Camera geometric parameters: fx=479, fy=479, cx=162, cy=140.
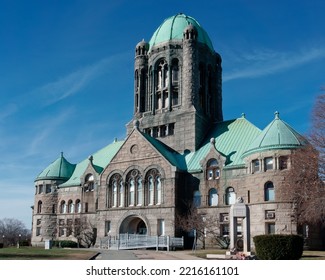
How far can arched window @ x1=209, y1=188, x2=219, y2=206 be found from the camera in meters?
49.8

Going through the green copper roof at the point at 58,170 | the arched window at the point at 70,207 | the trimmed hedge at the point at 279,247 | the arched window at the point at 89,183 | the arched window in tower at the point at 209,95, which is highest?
the arched window in tower at the point at 209,95

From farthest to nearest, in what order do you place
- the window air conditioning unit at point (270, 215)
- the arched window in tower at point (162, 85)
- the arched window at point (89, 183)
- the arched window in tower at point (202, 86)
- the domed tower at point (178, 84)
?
the arched window in tower at point (202, 86)
the arched window in tower at point (162, 85)
the arched window at point (89, 183)
the domed tower at point (178, 84)
the window air conditioning unit at point (270, 215)

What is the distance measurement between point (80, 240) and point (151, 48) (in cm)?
2669

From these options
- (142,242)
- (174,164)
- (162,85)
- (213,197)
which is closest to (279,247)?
(142,242)

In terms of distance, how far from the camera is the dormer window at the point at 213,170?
50.1m

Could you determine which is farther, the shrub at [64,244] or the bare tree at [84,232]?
the bare tree at [84,232]

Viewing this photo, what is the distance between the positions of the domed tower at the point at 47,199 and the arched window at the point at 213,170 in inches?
911

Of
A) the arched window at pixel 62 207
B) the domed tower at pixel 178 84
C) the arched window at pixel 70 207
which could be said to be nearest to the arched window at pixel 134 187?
the domed tower at pixel 178 84

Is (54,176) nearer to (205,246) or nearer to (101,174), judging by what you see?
(101,174)

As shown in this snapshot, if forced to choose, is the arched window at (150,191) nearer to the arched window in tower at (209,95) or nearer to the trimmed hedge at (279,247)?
the arched window in tower at (209,95)

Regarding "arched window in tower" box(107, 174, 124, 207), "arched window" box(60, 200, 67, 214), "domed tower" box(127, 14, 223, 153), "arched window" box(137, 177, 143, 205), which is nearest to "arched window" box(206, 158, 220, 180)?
"domed tower" box(127, 14, 223, 153)

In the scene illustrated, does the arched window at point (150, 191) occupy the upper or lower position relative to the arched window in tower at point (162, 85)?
lower

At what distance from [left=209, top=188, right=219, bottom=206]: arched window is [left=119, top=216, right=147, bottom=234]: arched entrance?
28.2ft

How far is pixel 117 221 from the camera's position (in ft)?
174
